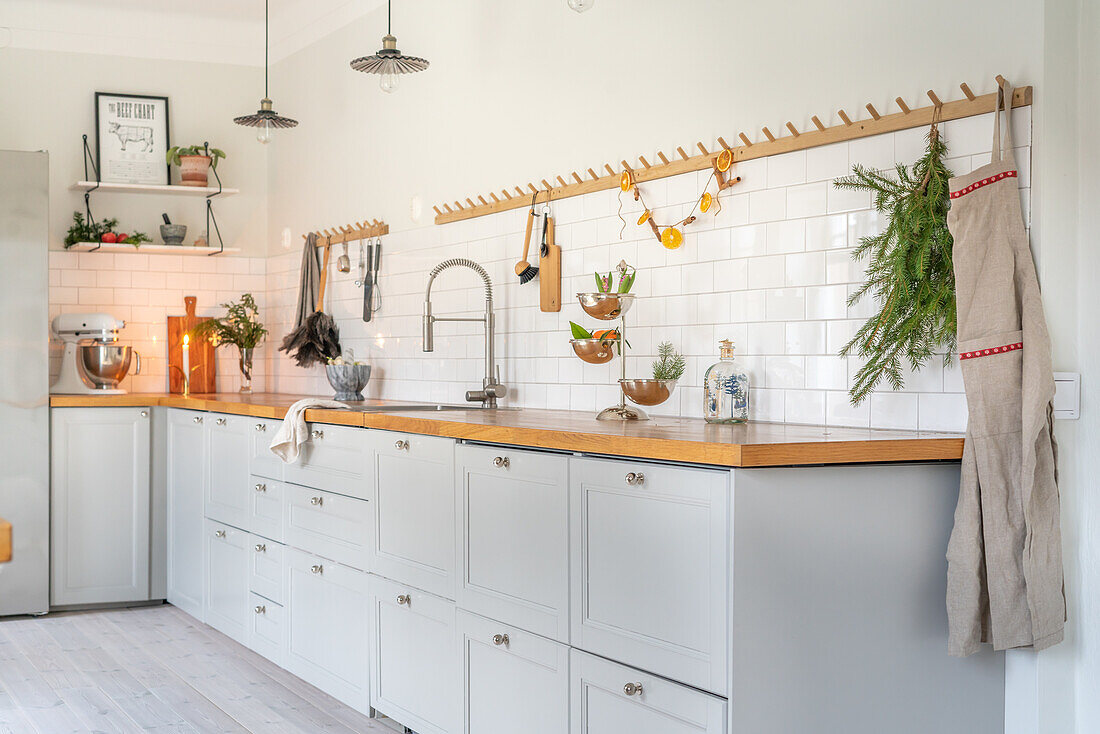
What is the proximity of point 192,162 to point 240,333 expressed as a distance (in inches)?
36.4

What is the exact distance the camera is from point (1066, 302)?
2.20 metres

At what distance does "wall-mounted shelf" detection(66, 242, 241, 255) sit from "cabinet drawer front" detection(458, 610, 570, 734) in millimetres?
3365

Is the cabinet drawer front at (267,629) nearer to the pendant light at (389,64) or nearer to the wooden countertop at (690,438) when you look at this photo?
the wooden countertop at (690,438)

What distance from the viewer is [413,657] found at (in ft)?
9.89

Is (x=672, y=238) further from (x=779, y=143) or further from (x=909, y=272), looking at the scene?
(x=909, y=272)

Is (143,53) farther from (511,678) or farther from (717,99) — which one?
(511,678)

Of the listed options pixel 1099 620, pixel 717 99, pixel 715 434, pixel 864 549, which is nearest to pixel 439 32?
pixel 717 99

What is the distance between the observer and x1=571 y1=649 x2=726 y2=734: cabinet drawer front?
2.03 meters

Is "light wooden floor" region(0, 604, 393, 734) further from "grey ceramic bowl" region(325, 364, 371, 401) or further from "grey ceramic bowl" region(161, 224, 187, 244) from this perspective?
"grey ceramic bowl" region(161, 224, 187, 244)

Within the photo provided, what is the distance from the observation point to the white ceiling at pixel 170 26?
526 cm

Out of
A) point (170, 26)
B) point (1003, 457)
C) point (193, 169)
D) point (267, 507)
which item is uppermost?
point (170, 26)

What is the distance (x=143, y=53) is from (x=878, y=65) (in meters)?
4.28

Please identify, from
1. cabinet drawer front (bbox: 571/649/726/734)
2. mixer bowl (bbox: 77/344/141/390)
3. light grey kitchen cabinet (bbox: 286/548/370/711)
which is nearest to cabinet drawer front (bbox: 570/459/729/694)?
cabinet drawer front (bbox: 571/649/726/734)

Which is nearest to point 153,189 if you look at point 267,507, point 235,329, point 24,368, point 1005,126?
point 235,329
